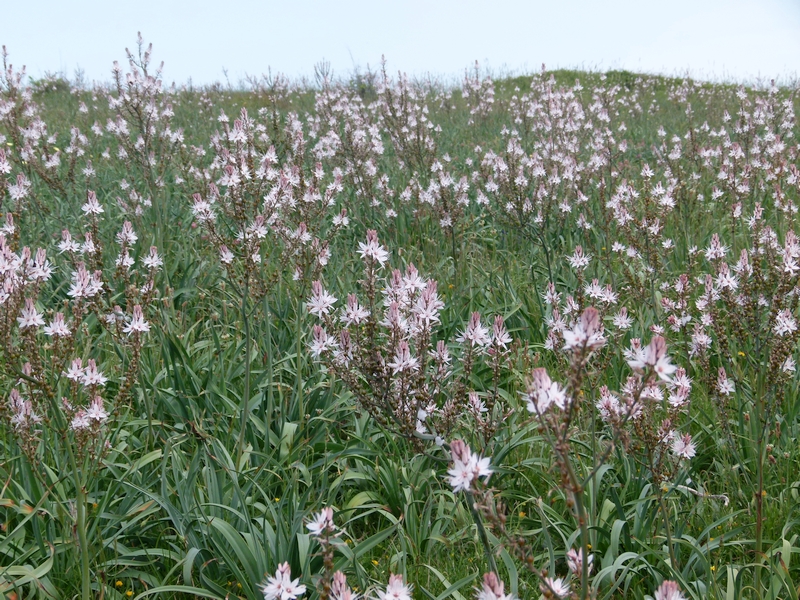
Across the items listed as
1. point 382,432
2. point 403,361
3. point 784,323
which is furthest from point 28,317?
point 784,323

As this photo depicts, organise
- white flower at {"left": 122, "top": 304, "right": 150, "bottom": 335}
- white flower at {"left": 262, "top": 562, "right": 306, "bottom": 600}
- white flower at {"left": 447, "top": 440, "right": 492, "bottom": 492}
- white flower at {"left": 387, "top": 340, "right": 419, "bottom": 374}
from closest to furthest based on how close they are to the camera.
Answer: white flower at {"left": 447, "top": 440, "right": 492, "bottom": 492}, white flower at {"left": 262, "top": 562, "right": 306, "bottom": 600}, white flower at {"left": 387, "top": 340, "right": 419, "bottom": 374}, white flower at {"left": 122, "top": 304, "right": 150, "bottom": 335}

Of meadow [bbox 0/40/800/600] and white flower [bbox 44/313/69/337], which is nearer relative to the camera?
meadow [bbox 0/40/800/600]

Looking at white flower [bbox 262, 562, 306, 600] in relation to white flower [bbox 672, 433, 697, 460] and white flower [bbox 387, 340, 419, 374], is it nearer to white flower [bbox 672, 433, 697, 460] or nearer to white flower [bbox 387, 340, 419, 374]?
white flower [bbox 387, 340, 419, 374]

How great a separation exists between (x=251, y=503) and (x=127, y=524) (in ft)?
1.59

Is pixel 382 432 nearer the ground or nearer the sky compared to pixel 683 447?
nearer the ground

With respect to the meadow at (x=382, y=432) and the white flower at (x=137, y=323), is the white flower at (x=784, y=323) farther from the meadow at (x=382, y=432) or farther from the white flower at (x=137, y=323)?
the white flower at (x=137, y=323)

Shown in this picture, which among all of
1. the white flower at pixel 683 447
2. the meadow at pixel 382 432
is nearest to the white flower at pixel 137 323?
the meadow at pixel 382 432

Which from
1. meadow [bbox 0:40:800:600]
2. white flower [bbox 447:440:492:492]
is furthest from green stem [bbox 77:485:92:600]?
white flower [bbox 447:440:492:492]

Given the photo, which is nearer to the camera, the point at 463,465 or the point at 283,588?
the point at 463,465

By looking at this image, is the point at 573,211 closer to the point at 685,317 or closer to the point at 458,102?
the point at 685,317

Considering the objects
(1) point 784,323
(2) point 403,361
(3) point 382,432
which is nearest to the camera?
(2) point 403,361

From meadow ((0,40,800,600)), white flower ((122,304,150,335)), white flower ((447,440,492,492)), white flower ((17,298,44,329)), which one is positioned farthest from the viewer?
white flower ((122,304,150,335))

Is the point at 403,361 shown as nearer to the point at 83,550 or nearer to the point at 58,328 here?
the point at 83,550

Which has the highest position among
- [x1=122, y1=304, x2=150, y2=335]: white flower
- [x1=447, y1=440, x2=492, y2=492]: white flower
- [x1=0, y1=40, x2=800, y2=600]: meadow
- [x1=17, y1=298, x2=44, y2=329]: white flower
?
[x1=17, y1=298, x2=44, y2=329]: white flower
